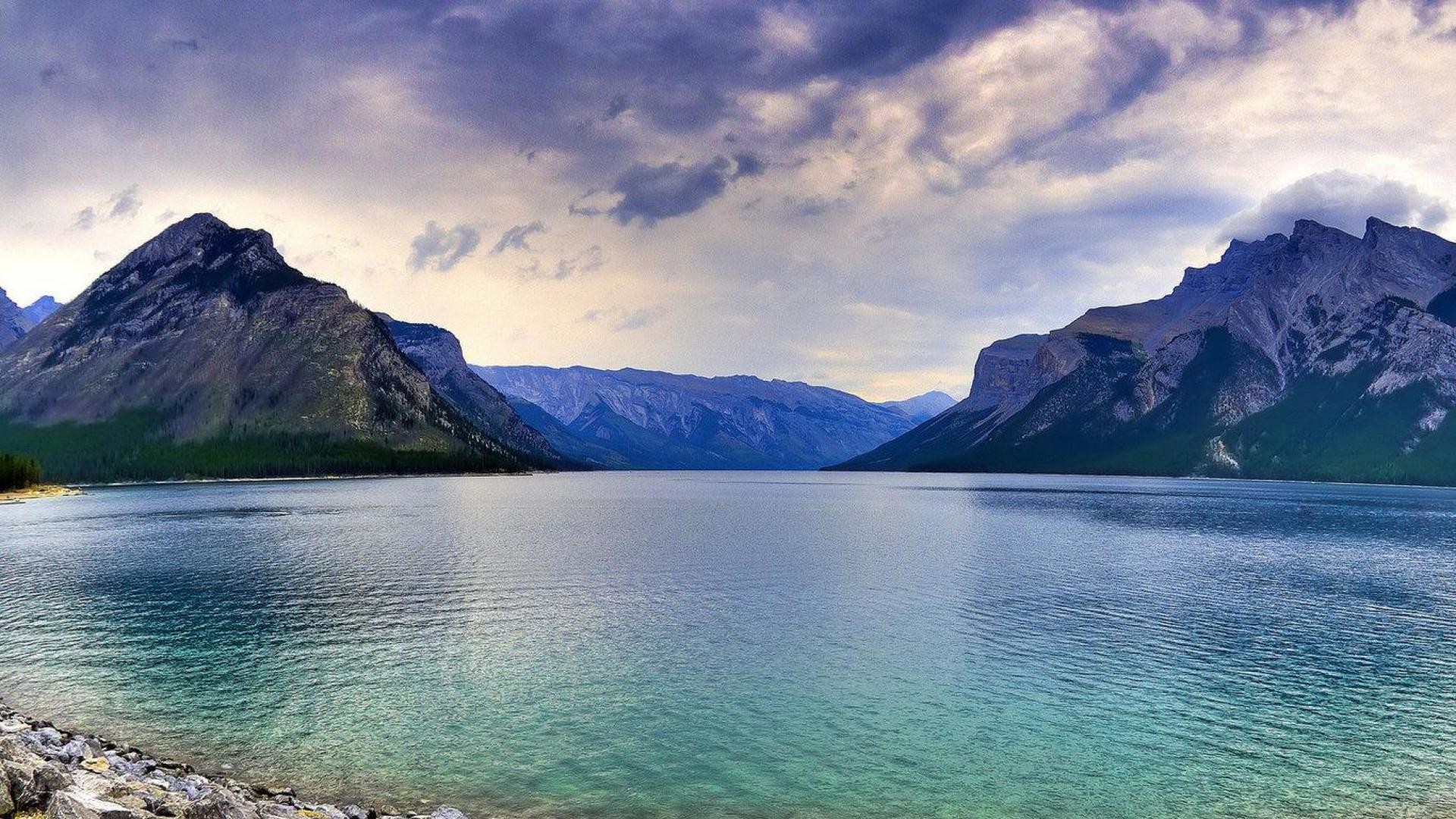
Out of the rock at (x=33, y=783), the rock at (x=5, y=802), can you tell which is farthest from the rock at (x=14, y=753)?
the rock at (x=5, y=802)

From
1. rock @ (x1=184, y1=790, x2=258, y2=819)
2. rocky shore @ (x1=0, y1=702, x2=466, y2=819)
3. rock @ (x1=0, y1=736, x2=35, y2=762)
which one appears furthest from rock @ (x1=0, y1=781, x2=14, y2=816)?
rock @ (x1=184, y1=790, x2=258, y2=819)

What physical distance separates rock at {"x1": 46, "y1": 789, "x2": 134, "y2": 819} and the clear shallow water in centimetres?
1007

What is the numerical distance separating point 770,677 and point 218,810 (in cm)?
3068

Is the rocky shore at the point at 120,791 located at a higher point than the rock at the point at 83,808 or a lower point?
lower

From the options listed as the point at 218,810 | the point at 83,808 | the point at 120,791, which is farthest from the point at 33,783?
the point at 218,810

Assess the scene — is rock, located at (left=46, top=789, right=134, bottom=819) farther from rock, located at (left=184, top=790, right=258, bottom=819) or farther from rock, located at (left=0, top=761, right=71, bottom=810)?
rock, located at (left=0, top=761, right=71, bottom=810)

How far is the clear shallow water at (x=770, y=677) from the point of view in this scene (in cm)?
3359

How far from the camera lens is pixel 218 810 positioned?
2480 cm

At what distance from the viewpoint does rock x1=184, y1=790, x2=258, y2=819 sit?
81.3 feet

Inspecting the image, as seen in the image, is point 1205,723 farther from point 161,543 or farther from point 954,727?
point 161,543

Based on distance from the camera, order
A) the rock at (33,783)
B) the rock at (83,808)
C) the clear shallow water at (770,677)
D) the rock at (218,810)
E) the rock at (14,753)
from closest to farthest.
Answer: the rock at (83,808) < the rock at (218,810) < the rock at (33,783) < the rock at (14,753) < the clear shallow water at (770,677)

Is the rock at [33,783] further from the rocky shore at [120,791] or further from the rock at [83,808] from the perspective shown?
the rock at [83,808]

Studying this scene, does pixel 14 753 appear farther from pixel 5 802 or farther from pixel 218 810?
pixel 218 810

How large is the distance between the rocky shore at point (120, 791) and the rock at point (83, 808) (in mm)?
Answer: 21
